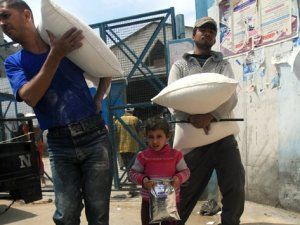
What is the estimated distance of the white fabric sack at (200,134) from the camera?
327cm

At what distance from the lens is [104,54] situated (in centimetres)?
247

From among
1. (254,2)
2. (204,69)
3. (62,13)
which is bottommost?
(204,69)

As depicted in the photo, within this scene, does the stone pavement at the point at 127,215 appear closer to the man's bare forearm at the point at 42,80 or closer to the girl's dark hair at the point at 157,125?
the girl's dark hair at the point at 157,125

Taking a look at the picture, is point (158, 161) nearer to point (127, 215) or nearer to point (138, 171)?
point (138, 171)

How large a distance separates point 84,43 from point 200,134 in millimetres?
1307

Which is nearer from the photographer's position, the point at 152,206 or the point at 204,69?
the point at 152,206

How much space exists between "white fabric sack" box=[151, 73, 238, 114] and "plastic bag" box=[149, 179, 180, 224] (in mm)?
622

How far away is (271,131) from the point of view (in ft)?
15.0

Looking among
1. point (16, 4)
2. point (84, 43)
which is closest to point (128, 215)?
point (84, 43)

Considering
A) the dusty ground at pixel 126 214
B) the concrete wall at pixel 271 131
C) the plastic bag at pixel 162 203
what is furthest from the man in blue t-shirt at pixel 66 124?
the concrete wall at pixel 271 131

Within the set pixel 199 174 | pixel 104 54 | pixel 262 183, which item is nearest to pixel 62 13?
pixel 104 54

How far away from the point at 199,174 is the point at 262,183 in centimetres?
156

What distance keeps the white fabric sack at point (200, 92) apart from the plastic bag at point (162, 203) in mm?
622

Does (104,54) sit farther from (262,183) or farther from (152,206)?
(262,183)
